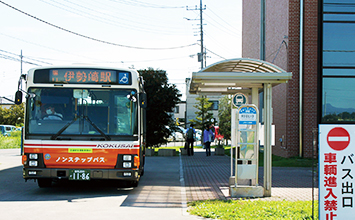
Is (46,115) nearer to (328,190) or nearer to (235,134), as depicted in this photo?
(235,134)

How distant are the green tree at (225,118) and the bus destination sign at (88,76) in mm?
22454

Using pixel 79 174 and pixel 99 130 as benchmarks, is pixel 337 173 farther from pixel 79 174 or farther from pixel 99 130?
pixel 79 174

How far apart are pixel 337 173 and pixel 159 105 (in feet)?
64.9

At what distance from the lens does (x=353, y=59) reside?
1617 centimetres

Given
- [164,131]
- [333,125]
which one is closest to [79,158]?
[333,125]

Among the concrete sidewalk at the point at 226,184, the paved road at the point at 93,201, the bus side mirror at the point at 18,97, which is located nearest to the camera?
the paved road at the point at 93,201

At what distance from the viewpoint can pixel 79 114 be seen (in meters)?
9.79

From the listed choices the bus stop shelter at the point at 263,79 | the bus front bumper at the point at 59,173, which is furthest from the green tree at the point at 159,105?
the bus front bumper at the point at 59,173

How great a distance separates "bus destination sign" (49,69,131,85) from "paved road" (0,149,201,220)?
9.00 ft

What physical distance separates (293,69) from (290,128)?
279 centimetres

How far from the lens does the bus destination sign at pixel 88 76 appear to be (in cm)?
1002

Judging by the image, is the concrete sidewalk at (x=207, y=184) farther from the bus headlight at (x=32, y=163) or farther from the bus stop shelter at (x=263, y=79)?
the bus headlight at (x=32, y=163)

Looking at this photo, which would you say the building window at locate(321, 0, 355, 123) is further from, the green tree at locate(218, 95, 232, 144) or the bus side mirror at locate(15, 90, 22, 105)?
the green tree at locate(218, 95, 232, 144)

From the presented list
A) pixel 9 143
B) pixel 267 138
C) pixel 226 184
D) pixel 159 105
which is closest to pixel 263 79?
pixel 267 138
